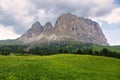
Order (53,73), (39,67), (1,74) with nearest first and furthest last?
(1,74) < (53,73) < (39,67)

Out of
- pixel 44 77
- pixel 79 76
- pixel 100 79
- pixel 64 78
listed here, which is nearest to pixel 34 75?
pixel 44 77

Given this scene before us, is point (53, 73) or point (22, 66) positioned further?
point (22, 66)

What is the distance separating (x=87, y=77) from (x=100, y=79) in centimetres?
257

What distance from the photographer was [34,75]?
43.8 meters

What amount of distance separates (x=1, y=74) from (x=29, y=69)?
25.7 ft

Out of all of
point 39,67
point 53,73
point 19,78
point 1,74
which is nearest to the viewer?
point 19,78

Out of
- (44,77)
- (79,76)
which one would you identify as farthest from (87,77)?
(44,77)

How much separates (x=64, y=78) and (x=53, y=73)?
170 inches

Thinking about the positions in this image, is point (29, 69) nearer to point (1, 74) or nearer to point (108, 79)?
point (1, 74)

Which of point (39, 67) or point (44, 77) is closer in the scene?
point (44, 77)

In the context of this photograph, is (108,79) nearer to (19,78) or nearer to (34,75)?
(34,75)

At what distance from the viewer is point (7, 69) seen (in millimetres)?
48688

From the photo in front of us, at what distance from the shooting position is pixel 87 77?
4528 cm

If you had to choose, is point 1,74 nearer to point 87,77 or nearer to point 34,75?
point 34,75
